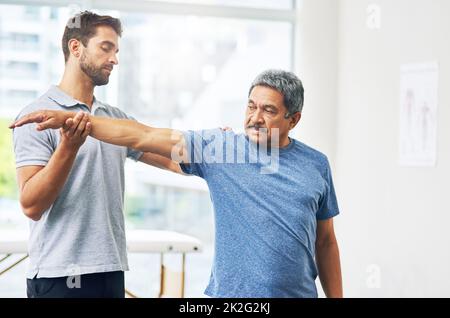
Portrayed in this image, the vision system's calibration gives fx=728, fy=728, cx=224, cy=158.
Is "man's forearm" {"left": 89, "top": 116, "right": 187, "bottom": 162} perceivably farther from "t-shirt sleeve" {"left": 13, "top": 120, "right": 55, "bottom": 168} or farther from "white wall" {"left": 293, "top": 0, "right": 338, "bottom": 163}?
"white wall" {"left": 293, "top": 0, "right": 338, "bottom": 163}

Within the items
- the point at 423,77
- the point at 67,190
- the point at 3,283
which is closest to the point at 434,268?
the point at 423,77

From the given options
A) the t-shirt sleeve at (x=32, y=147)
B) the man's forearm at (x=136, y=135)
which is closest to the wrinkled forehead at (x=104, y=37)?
the t-shirt sleeve at (x=32, y=147)

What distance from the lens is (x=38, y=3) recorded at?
3498mm

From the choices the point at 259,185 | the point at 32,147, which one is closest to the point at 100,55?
the point at 32,147

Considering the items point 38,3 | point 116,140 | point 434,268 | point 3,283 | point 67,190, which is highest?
point 38,3

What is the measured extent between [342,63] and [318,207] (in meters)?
2.35

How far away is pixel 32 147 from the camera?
154 centimetres

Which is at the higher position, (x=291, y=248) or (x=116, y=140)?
(x=116, y=140)

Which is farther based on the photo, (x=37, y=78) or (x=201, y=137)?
(x=37, y=78)

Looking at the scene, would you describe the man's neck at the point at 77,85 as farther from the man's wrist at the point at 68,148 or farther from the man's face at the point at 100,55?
the man's wrist at the point at 68,148

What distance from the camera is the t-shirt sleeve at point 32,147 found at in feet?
5.02

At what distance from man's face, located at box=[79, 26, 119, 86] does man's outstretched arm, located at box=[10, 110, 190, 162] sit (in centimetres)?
34

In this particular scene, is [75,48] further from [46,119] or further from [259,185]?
[259,185]
